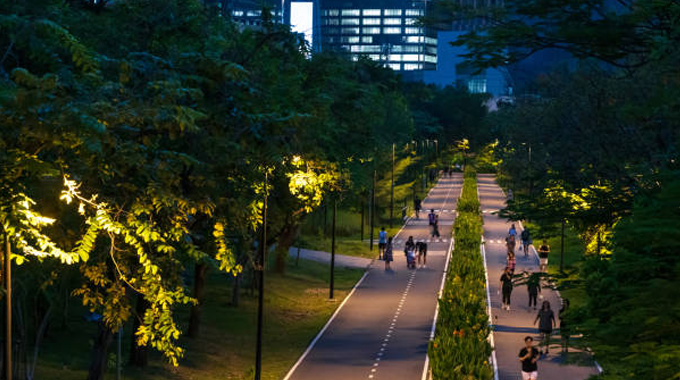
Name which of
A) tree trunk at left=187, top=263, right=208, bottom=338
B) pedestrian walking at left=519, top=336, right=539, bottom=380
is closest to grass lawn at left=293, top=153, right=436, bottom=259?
tree trunk at left=187, top=263, right=208, bottom=338

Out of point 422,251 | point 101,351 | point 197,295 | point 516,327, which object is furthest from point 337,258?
point 101,351

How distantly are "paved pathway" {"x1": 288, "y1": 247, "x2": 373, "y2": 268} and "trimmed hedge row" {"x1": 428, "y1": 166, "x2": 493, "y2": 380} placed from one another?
488 inches

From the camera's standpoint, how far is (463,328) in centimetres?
2459

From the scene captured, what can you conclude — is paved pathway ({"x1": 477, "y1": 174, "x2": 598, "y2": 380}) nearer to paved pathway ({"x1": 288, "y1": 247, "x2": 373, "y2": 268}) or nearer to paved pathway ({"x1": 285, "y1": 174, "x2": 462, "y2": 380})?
paved pathway ({"x1": 285, "y1": 174, "x2": 462, "y2": 380})

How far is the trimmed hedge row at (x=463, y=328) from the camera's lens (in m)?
20.1

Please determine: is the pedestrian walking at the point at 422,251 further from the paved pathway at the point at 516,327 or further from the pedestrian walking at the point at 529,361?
the pedestrian walking at the point at 529,361

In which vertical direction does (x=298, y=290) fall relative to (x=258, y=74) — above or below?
below

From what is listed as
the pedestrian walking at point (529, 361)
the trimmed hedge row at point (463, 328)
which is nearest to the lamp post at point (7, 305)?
the trimmed hedge row at point (463, 328)

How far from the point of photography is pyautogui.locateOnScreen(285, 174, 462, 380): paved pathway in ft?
88.6

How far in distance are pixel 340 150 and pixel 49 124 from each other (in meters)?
29.5

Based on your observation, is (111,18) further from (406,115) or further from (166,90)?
(406,115)

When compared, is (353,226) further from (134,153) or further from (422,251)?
(134,153)

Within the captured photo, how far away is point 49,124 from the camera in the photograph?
40.3ft

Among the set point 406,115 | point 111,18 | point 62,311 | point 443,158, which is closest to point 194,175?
point 111,18
